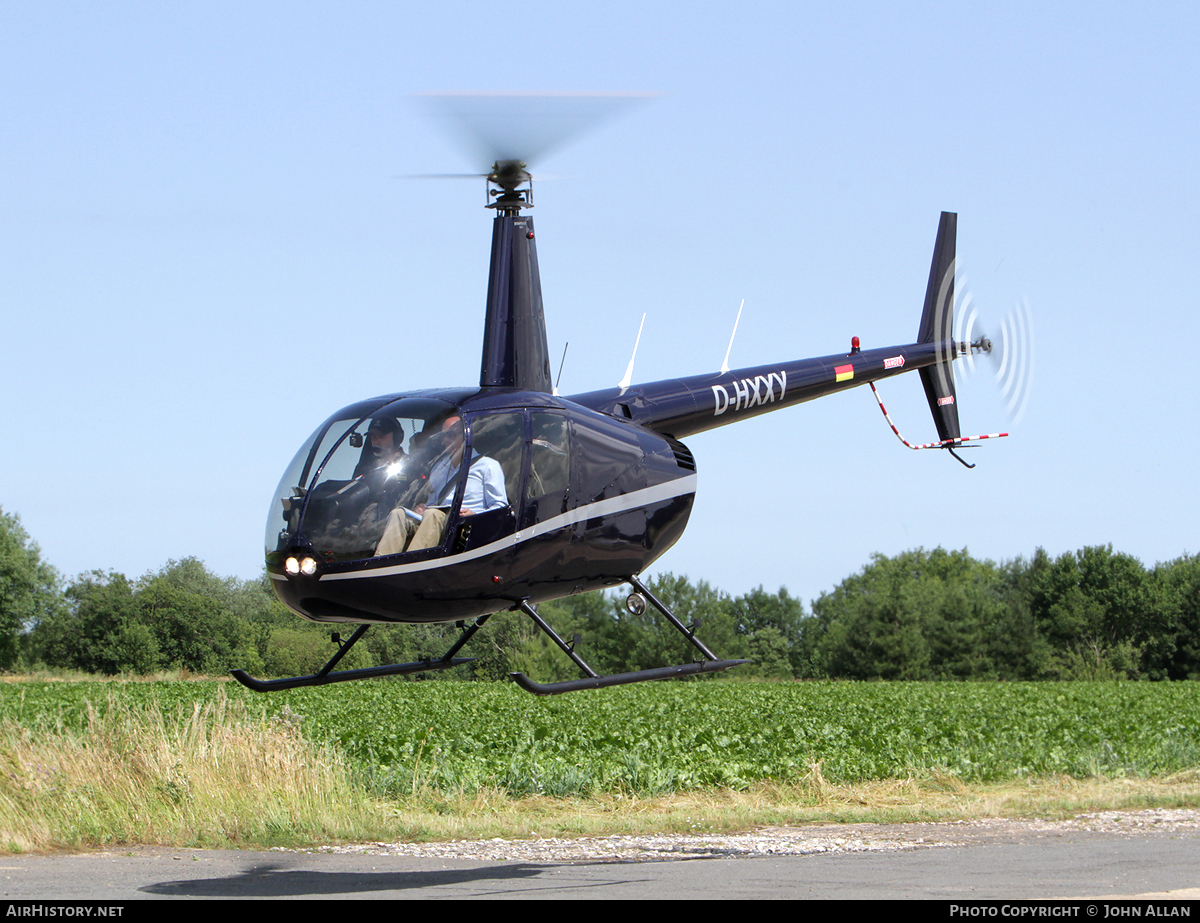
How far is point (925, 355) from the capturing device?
42.3 feet

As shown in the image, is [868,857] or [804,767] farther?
[804,767]

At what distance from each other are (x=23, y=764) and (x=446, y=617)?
7727mm

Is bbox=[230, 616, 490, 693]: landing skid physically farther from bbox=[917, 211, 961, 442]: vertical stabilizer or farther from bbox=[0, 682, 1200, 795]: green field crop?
bbox=[0, 682, 1200, 795]: green field crop

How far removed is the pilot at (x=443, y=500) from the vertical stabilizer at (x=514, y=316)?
147cm

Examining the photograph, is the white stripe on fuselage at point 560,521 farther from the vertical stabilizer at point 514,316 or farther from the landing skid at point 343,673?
the vertical stabilizer at point 514,316

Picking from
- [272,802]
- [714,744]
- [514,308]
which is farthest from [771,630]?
[514,308]

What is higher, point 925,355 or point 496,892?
point 925,355

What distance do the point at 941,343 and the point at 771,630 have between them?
70737 millimetres

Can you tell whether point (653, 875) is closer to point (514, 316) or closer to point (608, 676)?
point (608, 676)

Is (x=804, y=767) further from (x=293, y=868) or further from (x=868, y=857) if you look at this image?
(x=293, y=868)

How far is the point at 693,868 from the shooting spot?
38.8 feet

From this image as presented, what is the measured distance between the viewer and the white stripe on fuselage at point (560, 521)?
7438 mm
